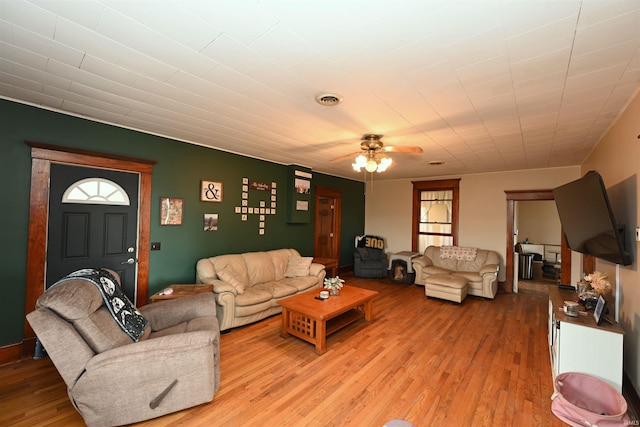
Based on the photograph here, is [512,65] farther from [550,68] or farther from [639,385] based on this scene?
[639,385]

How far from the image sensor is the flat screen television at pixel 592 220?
226cm

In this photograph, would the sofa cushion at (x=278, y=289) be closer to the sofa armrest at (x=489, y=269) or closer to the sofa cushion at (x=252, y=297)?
the sofa cushion at (x=252, y=297)

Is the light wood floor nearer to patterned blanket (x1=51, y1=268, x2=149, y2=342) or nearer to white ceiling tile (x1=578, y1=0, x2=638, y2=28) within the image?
patterned blanket (x1=51, y1=268, x2=149, y2=342)

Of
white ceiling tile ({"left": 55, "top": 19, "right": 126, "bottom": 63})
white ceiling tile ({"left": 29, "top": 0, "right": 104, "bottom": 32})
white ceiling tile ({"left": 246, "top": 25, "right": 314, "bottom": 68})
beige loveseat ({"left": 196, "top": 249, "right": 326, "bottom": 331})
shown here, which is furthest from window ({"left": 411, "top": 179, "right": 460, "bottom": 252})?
white ceiling tile ({"left": 29, "top": 0, "right": 104, "bottom": 32})

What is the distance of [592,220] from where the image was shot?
2.56 meters

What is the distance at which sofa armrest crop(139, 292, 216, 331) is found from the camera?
258cm

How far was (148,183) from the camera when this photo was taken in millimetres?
3494

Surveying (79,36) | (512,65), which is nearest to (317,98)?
(512,65)

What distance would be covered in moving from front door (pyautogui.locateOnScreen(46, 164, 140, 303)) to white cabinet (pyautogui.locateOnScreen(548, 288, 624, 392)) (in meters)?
4.52

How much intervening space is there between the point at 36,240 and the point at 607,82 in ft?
17.1

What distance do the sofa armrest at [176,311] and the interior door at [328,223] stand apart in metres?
3.71

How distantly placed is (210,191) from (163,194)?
26.5 inches

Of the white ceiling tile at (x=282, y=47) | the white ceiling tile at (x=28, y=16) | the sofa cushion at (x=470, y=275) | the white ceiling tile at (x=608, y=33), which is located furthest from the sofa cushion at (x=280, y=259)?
the white ceiling tile at (x=608, y=33)

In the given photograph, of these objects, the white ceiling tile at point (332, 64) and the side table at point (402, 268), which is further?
the side table at point (402, 268)
